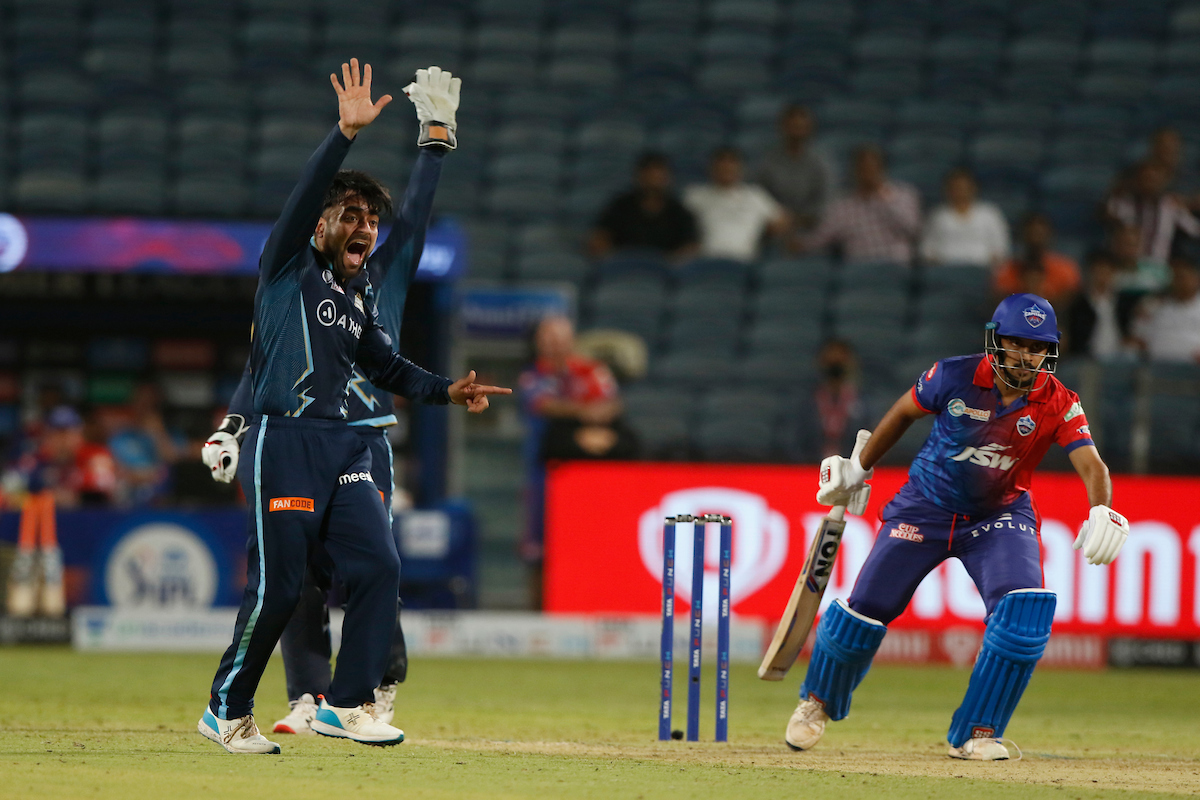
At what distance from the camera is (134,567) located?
10328 millimetres

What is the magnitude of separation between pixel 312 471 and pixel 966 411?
96.3 inches

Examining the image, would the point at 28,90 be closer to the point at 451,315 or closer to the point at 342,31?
the point at 342,31

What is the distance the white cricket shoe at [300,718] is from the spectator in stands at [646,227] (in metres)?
7.16

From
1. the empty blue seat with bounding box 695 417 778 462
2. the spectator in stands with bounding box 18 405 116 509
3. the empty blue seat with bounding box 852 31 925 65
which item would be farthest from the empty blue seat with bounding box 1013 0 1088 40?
the spectator in stands with bounding box 18 405 116 509

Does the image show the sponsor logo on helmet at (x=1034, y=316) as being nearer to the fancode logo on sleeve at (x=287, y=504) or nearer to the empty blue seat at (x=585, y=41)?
the fancode logo on sleeve at (x=287, y=504)

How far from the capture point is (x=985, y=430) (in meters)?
5.74

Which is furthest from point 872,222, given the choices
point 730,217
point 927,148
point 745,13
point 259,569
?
point 259,569

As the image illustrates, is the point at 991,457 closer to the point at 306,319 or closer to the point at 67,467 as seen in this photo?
the point at 306,319

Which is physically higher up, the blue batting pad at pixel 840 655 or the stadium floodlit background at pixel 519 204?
the stadium floodlit background at pixel 519 204

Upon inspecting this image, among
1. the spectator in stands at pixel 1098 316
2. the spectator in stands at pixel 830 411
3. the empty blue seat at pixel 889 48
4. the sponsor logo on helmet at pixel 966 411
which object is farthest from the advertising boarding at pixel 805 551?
the empty blue seat at pixel 889 48

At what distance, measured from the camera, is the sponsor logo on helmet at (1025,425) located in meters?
5.72

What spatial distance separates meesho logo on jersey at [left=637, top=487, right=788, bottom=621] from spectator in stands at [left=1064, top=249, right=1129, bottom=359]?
108 inches

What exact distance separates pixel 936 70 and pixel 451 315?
20.9 feet

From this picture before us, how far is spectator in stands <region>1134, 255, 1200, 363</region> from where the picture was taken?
11.5 meters
